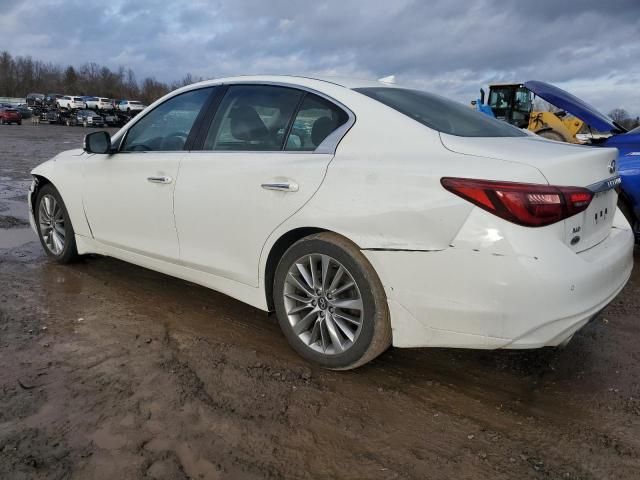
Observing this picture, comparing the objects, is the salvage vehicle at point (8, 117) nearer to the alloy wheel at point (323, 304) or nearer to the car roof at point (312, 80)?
the car roof at point (312, 80)

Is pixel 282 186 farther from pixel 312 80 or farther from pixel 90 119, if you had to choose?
pixel 90 119

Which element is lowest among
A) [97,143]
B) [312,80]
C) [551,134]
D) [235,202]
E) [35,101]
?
[235,202]

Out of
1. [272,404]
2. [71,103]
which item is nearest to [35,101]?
[71,103]

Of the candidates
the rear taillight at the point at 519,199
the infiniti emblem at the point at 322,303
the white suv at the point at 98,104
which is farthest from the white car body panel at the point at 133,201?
the white suv at the point at 98,104

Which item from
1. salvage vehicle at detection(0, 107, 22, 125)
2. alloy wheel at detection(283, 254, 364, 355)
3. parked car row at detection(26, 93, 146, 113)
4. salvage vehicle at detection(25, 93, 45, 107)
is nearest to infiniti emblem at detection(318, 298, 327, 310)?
alloy wheel at detection(283, 254, 364, 355)

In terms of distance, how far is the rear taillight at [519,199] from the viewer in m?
2.37

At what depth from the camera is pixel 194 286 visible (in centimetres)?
446

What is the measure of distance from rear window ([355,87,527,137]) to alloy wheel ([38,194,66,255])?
312 centimetres

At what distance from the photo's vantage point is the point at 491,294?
2402mm

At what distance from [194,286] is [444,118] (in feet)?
8.13

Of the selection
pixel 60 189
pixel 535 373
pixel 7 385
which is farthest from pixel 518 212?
pixel 60 189

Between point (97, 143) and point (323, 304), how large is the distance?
238 centimetres

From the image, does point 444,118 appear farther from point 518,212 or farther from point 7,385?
point 7,385

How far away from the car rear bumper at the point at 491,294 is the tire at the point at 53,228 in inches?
124
